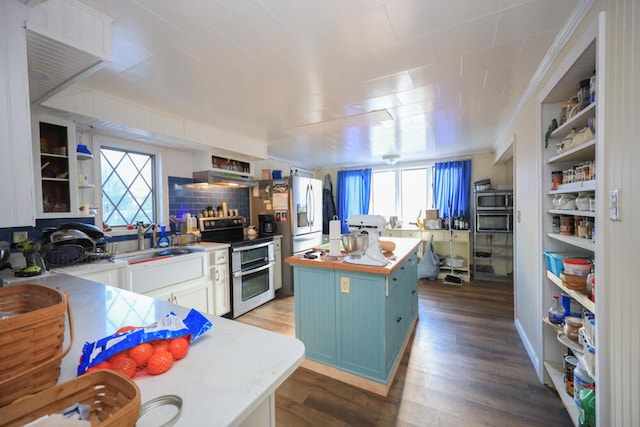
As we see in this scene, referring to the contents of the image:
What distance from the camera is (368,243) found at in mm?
2014

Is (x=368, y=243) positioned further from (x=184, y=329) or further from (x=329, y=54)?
(x=184, y=329)

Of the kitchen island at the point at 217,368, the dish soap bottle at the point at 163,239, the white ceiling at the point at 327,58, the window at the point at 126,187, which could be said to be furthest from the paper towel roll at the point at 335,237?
the window at the point at 126,187

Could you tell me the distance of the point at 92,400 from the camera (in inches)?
19.7

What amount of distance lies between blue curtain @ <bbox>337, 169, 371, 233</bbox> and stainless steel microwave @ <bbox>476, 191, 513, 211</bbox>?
2.13 m

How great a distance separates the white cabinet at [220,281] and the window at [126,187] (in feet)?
2.92

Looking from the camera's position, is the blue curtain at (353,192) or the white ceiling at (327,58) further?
the blue curtain at (353,192)

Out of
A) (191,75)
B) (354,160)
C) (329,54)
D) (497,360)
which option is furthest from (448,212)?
(191,75)

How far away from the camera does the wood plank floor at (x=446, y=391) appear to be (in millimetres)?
1634

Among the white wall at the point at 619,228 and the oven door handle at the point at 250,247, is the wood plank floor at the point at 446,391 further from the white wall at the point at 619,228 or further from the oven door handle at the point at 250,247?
the oven door handle at the point at 250,247

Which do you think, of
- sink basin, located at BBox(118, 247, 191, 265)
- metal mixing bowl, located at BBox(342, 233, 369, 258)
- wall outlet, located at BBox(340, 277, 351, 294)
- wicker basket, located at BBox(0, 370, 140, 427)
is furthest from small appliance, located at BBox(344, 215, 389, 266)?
sink basin, located at BBox(118, 247, 191, 265)

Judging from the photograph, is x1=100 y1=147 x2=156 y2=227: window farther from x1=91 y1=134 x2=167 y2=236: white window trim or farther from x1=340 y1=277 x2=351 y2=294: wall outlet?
x1=340 y1=277 x2=351 y2=294: wall outlet

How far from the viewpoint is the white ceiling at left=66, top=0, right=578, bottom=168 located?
4.27ft

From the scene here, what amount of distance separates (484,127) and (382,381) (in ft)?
10.2

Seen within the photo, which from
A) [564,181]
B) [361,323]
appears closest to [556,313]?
[564,181]
